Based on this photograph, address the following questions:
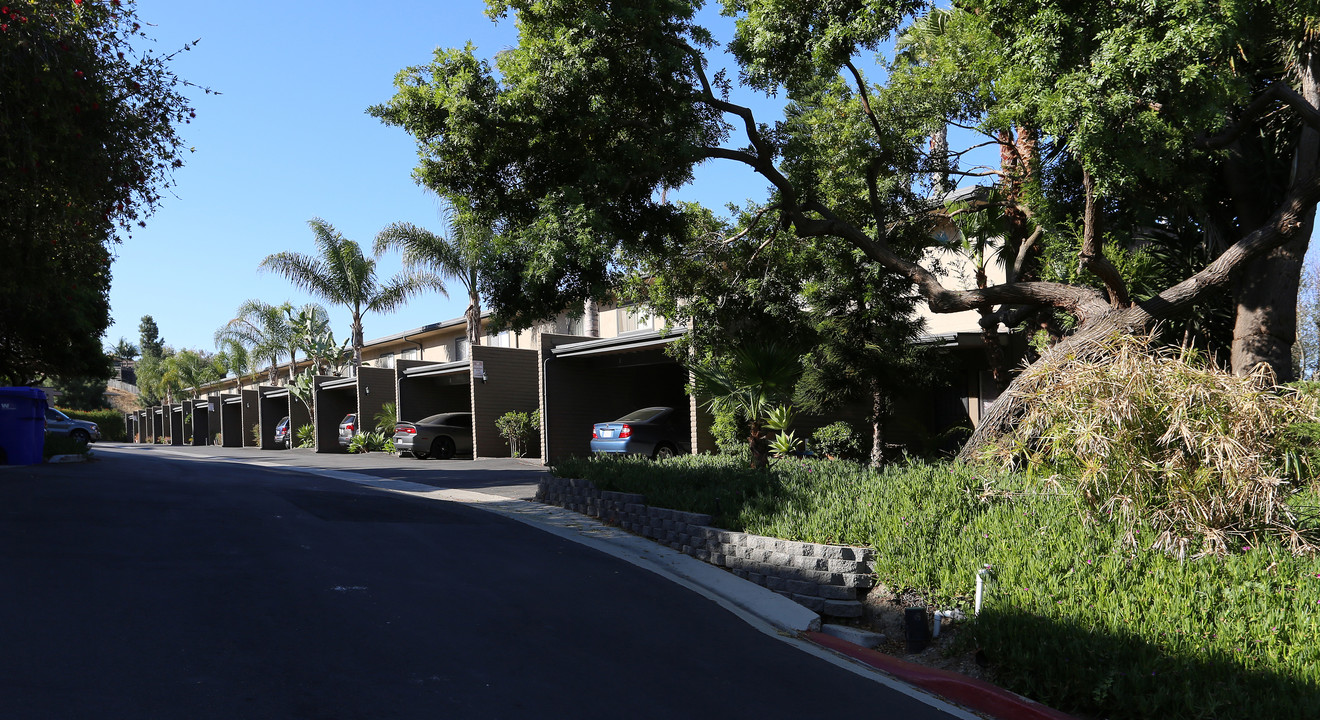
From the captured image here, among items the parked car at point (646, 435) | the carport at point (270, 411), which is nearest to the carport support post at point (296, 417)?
the carport at point (270, 411)

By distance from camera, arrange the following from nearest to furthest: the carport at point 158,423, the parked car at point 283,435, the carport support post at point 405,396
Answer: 1. the carport support post at point 405,396
2. the parked car at point 283,435
3. the carport at point 158,423

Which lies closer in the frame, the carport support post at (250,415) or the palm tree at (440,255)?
the palm tree at (440,255)

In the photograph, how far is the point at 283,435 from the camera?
38.8 metres

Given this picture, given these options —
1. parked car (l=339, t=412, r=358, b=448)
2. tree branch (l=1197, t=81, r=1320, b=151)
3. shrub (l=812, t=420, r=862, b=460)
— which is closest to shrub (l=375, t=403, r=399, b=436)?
parked car (l=339, t=412, r=358, b=448)

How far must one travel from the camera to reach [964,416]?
21.2 m

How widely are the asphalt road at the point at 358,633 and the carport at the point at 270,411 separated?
33259 mm

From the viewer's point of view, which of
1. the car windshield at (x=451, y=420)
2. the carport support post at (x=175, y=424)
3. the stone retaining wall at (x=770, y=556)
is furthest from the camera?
the carport support post at (x=175, y=424)

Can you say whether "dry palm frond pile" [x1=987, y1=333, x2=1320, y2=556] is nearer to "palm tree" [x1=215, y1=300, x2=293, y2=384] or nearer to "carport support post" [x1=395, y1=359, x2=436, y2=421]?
"carport support post" [x1=395, y1=359, x2=436, y2=421]

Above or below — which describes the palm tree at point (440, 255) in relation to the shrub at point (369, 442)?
above

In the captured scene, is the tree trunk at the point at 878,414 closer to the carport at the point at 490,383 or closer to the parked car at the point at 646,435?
the parked car at the point at 646,435

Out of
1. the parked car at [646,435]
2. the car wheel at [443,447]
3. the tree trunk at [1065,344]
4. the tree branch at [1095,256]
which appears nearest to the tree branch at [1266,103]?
the tree branch at [1095,256]

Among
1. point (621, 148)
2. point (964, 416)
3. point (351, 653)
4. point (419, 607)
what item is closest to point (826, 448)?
point (964, 416)

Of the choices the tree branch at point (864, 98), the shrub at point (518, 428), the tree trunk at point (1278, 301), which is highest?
the tree branch at point (864, 98)

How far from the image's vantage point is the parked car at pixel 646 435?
19.7 m
